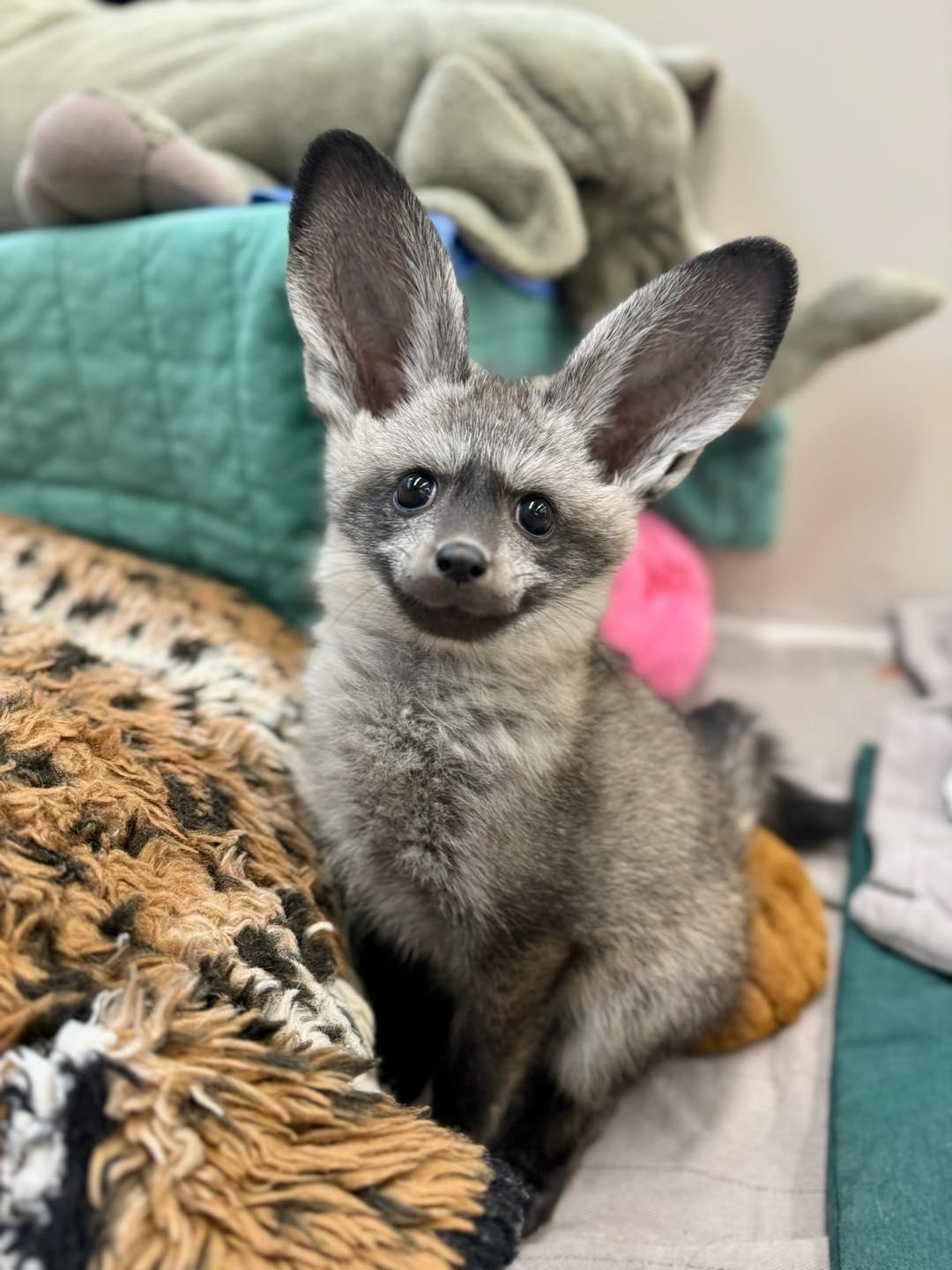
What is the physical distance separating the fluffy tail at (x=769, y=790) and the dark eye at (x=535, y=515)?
643mm

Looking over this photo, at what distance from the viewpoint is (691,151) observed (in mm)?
1966

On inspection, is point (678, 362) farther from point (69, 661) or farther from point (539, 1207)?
point (539, 1207)

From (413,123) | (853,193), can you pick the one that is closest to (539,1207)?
(413,123)

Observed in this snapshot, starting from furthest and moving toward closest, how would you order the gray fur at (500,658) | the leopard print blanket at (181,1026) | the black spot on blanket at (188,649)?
the black spot on blanket at (188,649) → the gray fur at (500,658) → the leopard print blanket at (181,1026)

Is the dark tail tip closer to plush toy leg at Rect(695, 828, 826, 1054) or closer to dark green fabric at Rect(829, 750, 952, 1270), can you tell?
plush toy leg at Rect(695, 828, 826, 1054)

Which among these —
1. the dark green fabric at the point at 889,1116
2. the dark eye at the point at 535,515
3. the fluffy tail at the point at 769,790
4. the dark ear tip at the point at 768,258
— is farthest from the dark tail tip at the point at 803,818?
the dark ear tip at the point at 768,258

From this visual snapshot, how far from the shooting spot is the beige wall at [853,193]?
6.12 feet

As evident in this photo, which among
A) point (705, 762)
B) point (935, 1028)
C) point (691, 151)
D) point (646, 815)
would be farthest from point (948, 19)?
point (935, 1028)

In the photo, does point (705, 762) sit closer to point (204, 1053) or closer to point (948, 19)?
point (204, 1053)

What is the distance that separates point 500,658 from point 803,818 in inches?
33.3

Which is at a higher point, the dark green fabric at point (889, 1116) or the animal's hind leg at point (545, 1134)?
the dark green fabric at point (889, 1116)

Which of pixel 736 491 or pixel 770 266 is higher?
pixel 770 266

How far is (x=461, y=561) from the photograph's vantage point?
0.94 m

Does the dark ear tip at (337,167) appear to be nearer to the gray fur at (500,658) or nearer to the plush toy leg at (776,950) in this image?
the gray fur at (500,658)
